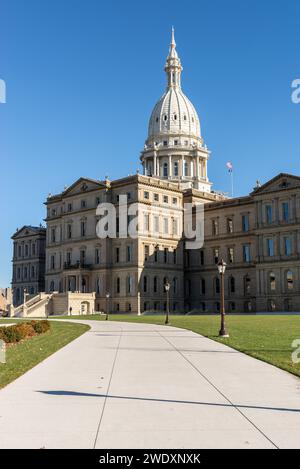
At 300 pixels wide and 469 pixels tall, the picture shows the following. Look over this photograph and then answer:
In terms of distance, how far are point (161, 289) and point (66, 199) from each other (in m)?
25.7

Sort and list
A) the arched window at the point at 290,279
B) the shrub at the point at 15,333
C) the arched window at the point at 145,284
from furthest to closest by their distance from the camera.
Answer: the arched window at the point at 145,284
the arched window at the point at 290,279
the shrub at the point at 15,333

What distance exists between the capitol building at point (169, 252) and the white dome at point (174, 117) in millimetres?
30243

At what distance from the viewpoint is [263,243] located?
294ft

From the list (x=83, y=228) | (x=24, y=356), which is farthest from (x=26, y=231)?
(x=24, y=356)

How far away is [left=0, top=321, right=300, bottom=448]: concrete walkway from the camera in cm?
859

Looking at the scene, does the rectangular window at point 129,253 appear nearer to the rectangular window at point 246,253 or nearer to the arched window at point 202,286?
the arched window at point 202,286

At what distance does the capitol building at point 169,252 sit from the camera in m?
87.1

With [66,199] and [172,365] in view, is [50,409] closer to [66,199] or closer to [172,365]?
[172,365]

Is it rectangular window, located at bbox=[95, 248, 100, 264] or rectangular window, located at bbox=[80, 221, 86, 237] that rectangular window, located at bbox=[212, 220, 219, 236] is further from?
rectangular window, located at bbox=[80, 221, 86, 237]

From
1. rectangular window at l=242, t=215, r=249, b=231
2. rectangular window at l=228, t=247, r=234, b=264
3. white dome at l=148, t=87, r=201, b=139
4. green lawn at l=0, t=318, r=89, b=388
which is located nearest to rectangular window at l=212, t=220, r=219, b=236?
rectangular window at l=228, t=247, r=234, b=264

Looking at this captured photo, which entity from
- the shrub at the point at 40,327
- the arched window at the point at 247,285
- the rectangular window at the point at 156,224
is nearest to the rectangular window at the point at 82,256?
the rectangular window at the point at 156,224
